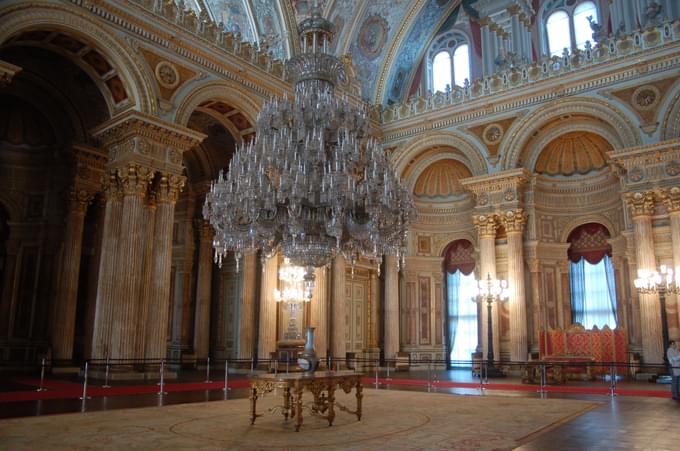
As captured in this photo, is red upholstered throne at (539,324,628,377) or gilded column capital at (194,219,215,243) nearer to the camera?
red upholstered throne at (539,324,628,377)

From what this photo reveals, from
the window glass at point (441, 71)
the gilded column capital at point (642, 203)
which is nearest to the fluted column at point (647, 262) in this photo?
the gilded column capital at point (642, 203)

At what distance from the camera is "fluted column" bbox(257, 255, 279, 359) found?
16594 mm

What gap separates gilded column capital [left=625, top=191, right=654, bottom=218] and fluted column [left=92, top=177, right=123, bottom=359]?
1305 centimetres

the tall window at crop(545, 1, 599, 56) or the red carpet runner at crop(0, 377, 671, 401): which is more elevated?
the tall window at crop(545, 1, 599, 56)

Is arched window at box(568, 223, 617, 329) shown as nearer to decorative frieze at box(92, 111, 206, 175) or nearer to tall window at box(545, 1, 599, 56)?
tall window at box(545, 1, 599, 56)

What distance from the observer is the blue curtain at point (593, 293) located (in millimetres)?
17859

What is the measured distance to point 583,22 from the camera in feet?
60.3

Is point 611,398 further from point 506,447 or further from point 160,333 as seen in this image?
point 160,333

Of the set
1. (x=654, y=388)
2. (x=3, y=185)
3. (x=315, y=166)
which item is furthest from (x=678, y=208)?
(x=3, y=185)

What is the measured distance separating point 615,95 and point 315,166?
10.7m

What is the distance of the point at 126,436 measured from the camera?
646 centimetres

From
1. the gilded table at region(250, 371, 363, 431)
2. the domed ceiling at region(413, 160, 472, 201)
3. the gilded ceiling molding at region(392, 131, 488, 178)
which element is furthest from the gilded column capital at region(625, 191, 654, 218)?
the gilded table at region(250, 371, 363, 431)

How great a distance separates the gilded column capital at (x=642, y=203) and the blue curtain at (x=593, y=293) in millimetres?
3222

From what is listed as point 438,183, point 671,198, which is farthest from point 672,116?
point 438,183
